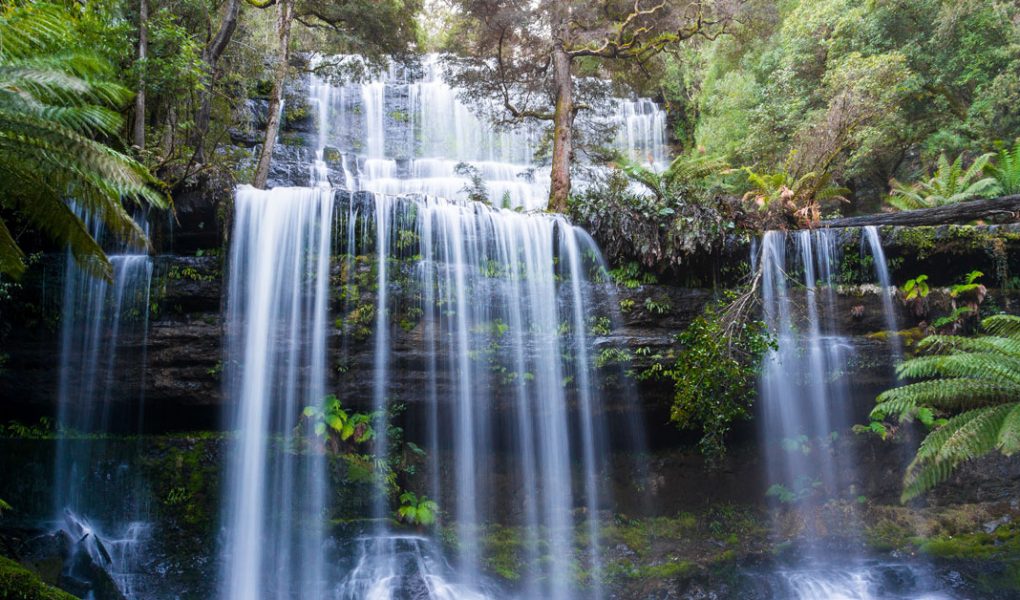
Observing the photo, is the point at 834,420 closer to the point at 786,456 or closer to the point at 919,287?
the point at 786,456

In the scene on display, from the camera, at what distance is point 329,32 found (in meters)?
13.0

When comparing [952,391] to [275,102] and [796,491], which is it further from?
[275,102]

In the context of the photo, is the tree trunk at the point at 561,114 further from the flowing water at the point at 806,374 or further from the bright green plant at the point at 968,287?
the bright green plant at the point at 968,287

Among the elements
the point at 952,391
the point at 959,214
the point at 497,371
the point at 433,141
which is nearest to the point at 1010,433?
the point at 952,391

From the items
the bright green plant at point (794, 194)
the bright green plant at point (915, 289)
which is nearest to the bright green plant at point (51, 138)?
the bright green plant at point (794, 194)

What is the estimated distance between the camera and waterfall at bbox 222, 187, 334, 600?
26.2 ft

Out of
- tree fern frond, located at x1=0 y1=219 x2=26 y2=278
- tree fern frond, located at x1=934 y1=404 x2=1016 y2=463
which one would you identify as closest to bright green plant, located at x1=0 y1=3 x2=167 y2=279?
tree fern frond, located at x1=0 y1=219 x2=26 y2=278

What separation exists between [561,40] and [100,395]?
→ 10169 millimetres

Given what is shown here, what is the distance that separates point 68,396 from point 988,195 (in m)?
15.9

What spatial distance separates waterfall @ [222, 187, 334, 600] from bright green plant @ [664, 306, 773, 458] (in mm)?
4909

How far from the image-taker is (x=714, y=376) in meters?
8.21

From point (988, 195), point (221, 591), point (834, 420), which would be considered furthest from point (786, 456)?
point (221, 591)

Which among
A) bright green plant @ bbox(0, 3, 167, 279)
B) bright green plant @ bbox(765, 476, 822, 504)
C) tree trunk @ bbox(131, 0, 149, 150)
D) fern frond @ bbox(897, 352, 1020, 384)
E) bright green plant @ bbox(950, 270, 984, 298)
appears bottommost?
bright green plant @ bbox(765, 476, 822, 504)

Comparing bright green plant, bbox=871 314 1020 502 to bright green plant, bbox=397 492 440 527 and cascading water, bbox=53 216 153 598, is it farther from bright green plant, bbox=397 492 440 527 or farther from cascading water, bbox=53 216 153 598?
cascading water, bbox=53 216 153 598
